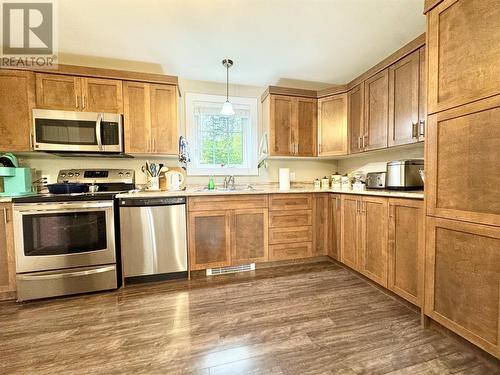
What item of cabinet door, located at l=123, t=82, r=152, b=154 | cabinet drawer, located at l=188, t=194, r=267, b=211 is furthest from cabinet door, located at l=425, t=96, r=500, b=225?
cabinet door, located at l=123, t=82, r=152, b=154

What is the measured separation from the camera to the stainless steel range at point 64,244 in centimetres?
195

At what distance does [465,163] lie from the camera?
50.4 inches

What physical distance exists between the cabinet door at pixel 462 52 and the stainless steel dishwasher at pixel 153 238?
230cm

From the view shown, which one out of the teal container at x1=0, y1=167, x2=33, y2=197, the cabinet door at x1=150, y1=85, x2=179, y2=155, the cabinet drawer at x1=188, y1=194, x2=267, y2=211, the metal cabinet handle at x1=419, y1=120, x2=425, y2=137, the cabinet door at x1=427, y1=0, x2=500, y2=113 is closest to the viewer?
the cabinet door at x1=427, y1=0, x2=500, y2=113

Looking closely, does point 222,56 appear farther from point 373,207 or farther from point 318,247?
point 318,247

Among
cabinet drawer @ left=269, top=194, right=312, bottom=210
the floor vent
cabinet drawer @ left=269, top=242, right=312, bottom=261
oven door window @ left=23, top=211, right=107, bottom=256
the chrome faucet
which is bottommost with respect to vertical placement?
the floor vent

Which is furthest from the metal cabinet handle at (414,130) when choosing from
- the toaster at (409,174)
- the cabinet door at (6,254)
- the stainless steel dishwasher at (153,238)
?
the cabinet door at (6,254)

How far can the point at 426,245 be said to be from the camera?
1526mm

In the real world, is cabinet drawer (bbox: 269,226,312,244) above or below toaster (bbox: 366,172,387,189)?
below

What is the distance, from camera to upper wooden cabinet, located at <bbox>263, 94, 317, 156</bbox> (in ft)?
9.55

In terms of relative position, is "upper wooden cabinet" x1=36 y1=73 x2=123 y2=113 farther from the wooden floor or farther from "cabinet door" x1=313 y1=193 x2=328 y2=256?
"cabinet door" x1=313 y1=193 x2=328 y2=256

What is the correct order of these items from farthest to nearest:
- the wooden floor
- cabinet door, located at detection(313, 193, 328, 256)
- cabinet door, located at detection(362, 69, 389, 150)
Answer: cabinet door, located at detection(313, 193, 328, 256) → cabinet door, located at detection(362, 69, 389, 150) → the wooden floor

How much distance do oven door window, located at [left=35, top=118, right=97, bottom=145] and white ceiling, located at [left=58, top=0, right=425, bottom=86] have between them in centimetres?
80

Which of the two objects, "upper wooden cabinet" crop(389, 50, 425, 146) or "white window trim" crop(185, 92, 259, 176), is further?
"white window trim" crop(185, 92, 259, 176)
